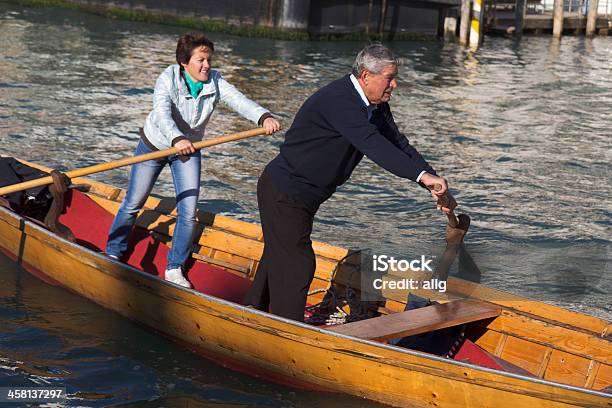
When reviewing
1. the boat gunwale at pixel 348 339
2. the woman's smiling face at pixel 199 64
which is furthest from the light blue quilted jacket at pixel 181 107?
the boat gunwale at pixel 348 339

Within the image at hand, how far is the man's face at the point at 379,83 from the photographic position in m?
6.04

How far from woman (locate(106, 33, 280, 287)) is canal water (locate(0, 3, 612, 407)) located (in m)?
0.83

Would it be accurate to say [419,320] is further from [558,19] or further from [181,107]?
[558,19]

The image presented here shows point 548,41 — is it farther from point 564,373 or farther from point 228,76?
point 564,373

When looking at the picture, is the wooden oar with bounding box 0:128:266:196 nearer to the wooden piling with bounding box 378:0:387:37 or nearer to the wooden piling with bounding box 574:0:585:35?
the wooden piling with bounding box 378:0:387:37

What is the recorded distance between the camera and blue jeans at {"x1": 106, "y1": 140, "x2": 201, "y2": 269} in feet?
25.1

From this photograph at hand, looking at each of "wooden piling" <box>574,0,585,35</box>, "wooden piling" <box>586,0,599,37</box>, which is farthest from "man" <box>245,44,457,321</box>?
"wooden piling" <box>574,0,585,35</box>

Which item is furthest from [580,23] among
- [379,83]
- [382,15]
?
[379,83]

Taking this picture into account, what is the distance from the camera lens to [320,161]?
6273mm

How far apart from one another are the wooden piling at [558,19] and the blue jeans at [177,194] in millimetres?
22943

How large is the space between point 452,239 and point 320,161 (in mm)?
1216

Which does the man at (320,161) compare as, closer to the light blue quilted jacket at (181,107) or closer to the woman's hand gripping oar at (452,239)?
the woman's hand gripping oar at (452,239)

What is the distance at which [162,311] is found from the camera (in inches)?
298

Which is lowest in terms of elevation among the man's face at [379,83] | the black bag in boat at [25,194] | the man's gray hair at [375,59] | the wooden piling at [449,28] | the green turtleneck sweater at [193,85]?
the black bag in boat at [25,194]
